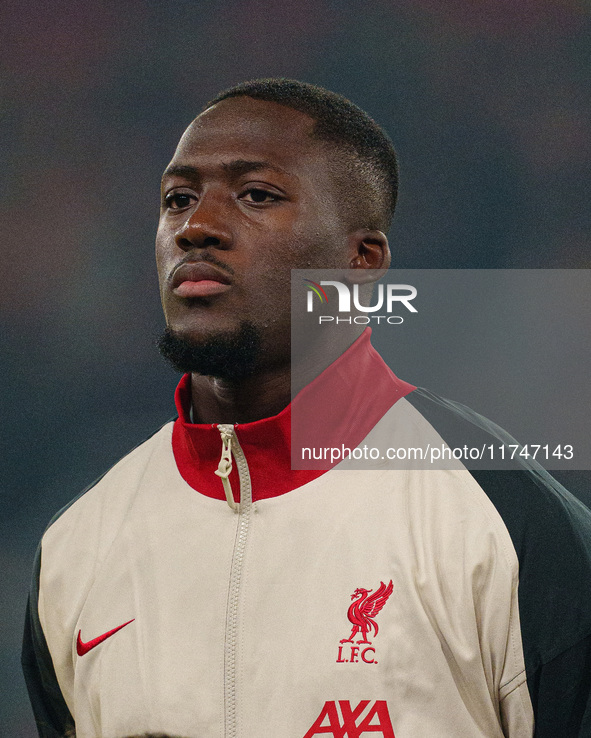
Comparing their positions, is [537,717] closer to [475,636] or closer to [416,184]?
[475,636]

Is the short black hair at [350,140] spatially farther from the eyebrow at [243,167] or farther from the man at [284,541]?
the eyebrow at [243,167]

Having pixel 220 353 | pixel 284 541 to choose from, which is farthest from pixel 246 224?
pixel 284 541

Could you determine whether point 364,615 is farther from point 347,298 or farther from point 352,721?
point 347,298

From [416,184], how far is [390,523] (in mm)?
1084

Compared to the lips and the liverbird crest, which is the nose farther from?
the liverbird crest

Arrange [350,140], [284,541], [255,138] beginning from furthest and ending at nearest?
1. [350,140]
2. [255,138]
3. [284,541]

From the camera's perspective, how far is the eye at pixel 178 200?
1.47 meters

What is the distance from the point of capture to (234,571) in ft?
4.36

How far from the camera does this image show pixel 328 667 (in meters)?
1.24

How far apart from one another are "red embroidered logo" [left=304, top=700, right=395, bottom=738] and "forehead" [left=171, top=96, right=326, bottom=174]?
0.75 meters

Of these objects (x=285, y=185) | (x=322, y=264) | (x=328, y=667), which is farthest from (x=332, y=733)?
(x=285, y=185)

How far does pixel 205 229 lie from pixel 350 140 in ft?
1.04

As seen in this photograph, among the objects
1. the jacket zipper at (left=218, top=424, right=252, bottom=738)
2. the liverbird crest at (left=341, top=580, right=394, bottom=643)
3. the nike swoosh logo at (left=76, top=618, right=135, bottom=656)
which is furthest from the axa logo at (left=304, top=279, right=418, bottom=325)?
the nike swoosh logo at (left=76, top=618, right=135, bottom=656)

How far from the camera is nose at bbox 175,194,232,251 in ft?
4.50
